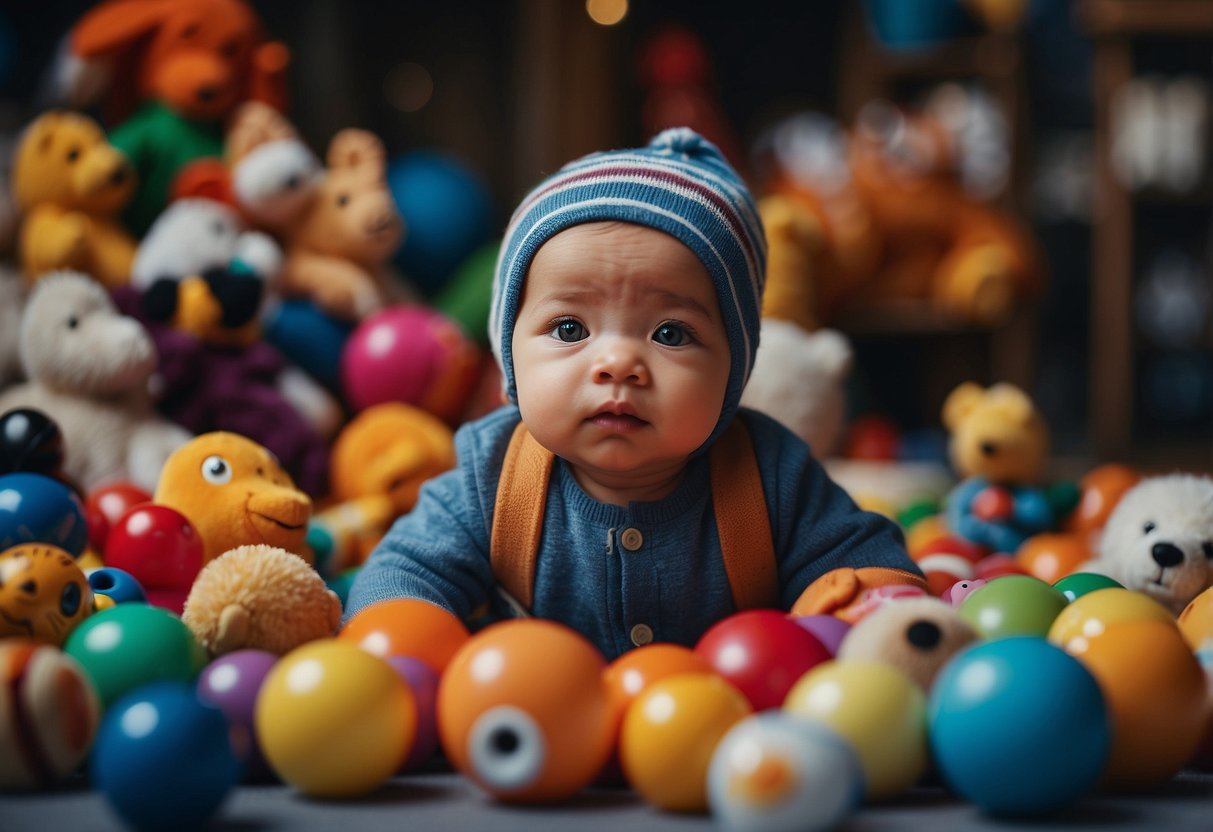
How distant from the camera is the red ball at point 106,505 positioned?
1.31 m

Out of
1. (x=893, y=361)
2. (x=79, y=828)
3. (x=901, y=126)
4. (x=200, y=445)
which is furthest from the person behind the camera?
(x=893, y=361)

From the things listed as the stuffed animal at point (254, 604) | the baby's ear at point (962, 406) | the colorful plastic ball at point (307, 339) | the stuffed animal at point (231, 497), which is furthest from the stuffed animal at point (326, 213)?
the stuffed animal at point (254, 604)

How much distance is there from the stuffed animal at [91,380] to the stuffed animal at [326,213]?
408mm

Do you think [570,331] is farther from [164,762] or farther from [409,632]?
[164,762]

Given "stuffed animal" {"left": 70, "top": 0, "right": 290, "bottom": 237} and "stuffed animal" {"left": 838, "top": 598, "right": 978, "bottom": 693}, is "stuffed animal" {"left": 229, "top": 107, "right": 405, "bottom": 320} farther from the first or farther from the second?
"stuffed animal" {"left": 838, "top": 598, "right": 978, "bottom": 693}

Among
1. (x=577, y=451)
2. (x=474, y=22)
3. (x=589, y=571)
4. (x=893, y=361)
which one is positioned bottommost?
(x=589, y=571)

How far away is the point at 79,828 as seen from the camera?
29.3 inches

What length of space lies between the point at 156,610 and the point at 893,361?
2.41 m

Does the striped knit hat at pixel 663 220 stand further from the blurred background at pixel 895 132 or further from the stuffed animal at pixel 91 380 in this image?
the blurred background at pixel 895 132

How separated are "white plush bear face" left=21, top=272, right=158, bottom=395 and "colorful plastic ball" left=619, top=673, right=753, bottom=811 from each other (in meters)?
0.90

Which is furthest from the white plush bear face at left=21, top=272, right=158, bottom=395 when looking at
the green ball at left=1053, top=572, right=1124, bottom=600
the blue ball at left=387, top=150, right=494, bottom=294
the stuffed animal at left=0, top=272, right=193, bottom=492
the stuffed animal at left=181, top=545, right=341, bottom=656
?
the green ball at left=1053, top=572, right=1124, bottom=600

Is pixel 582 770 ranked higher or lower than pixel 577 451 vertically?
lower

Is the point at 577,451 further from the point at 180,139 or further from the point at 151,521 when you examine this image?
the point at 180,139

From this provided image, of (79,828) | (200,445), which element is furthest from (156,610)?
(200,445)
